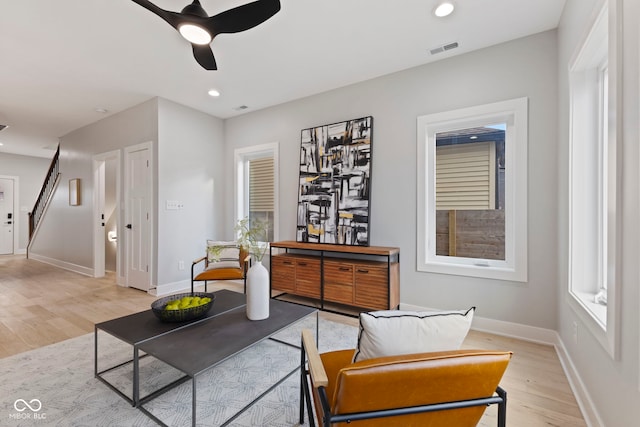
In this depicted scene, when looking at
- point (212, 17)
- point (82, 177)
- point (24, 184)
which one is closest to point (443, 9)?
point (212, 17)

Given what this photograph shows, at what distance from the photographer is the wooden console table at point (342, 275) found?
2934 mm

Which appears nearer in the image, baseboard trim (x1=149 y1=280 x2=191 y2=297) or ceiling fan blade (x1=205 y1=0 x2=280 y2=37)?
ceiling fan blade (x1=205 y1=0 x2=280 y2=37)

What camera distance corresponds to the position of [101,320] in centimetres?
300

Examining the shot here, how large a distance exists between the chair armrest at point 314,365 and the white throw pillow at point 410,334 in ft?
0.49

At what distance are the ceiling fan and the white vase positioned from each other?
1.70 m

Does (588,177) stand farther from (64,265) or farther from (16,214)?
(16,214)

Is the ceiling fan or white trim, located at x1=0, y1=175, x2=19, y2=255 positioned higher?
the ceiling fan

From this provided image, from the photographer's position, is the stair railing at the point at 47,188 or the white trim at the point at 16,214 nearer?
the stair railing at the point at 47,188

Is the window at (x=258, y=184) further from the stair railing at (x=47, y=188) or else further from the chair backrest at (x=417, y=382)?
the stair railing at (x=47, y=188)

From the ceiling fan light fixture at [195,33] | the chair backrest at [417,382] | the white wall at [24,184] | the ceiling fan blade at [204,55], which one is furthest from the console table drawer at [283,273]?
the white wall at [24,184]

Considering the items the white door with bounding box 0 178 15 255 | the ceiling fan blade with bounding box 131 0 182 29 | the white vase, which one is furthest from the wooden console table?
the white door with bounding box 0 178 15 255

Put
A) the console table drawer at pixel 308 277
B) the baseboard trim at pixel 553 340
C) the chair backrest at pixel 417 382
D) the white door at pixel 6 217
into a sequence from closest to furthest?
the chair backrest at pixel 417 382
the baseboard trim at pixel 553 340
the console table drawer at pixel 308 277
the white door at pixel 6 217

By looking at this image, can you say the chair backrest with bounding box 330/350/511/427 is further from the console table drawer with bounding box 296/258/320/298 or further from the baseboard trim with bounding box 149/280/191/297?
the baseboard trim with bounding box 149/280/191/297

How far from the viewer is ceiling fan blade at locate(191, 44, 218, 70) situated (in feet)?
7.30
